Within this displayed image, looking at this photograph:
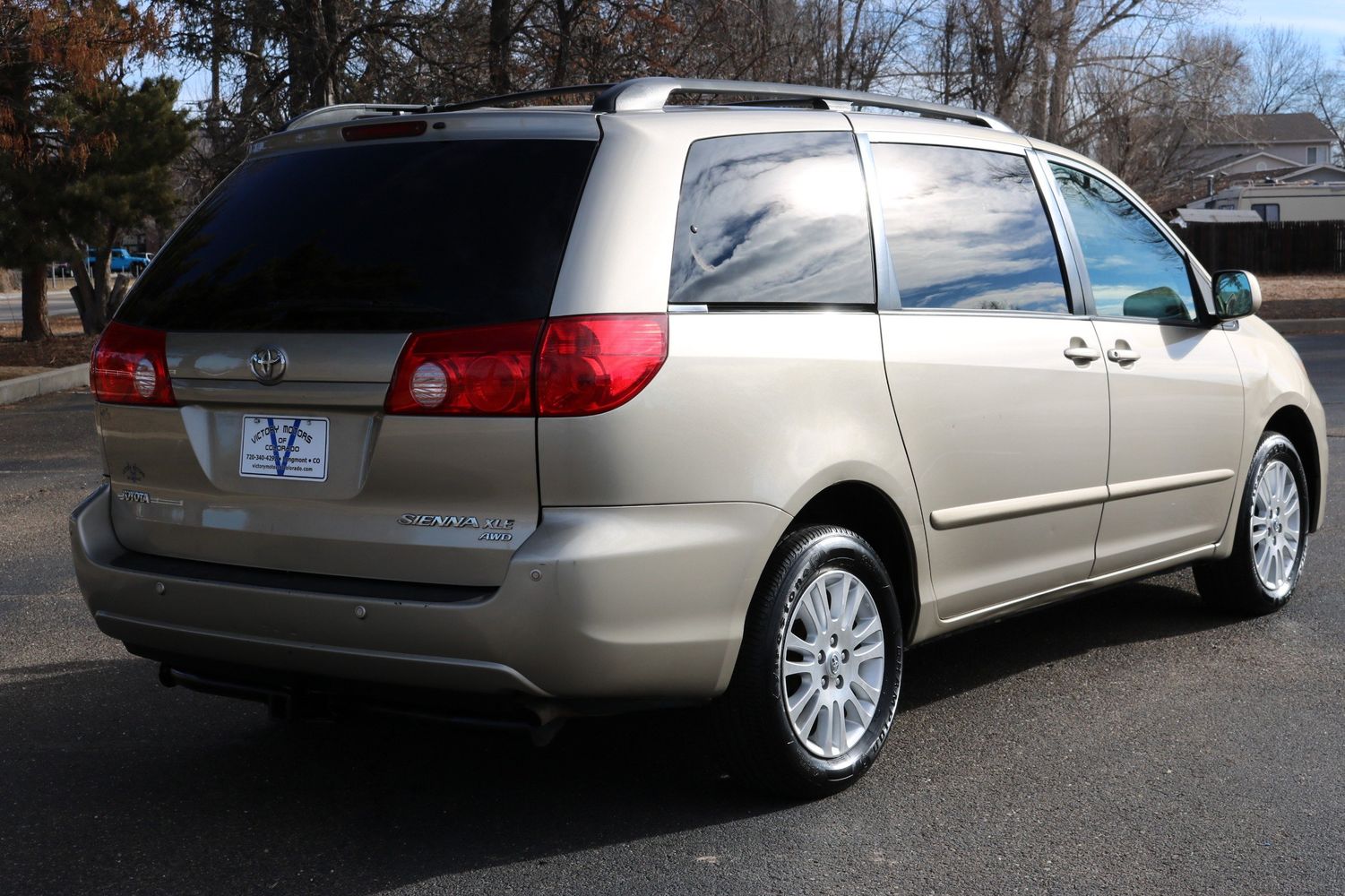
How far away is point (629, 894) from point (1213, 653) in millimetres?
3023

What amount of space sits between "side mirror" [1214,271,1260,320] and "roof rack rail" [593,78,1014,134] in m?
1.16

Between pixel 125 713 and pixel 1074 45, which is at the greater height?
pixel 1074 45

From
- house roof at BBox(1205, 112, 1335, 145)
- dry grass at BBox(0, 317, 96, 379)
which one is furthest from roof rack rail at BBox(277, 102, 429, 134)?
house roof at BBox(1205, 112, 1335, 145)

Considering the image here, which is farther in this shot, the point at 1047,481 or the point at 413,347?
the point at 1047,481

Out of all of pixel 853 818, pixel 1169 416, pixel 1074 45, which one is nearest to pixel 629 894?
pixel 853 818

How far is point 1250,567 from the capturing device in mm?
5969

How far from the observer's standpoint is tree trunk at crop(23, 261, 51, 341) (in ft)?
75.5

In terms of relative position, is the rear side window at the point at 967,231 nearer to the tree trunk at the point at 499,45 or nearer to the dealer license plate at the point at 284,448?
the dealer license plate at the point at 284,448

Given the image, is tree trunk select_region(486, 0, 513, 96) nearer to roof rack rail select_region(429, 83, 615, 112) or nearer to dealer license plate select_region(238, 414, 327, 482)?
roof rack rail select_region(429, 83, 615, 112)

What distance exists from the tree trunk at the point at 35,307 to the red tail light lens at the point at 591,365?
2100 cm

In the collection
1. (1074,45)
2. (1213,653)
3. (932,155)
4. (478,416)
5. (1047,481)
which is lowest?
(1213,653)

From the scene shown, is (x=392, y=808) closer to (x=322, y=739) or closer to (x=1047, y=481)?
(x=322, y=739)

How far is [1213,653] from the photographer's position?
559 cm

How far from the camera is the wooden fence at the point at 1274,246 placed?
5003cm
